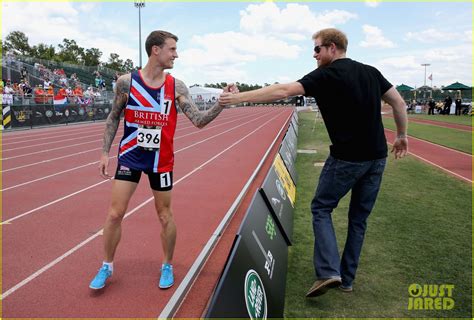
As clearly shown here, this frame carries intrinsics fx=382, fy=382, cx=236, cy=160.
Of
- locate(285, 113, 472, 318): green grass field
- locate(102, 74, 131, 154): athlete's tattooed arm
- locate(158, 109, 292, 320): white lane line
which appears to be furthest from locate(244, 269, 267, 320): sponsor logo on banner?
locate(102, 74, 131, 154): athlete's tattooed arm

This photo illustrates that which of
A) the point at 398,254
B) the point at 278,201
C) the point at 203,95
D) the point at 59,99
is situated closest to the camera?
the point at 398,254

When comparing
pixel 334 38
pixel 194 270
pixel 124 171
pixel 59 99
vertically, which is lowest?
pixel 194 270

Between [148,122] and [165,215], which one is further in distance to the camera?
[165,215]

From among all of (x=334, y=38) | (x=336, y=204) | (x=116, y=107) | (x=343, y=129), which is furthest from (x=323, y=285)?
(x=116, y=107)

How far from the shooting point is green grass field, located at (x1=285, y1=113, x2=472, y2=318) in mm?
3252

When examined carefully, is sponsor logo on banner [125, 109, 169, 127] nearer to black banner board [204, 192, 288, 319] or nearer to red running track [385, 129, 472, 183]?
black banner board [204, 192, 288, 319]

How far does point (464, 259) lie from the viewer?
417 centimetres

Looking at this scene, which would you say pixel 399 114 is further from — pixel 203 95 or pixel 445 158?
pixel 203 95

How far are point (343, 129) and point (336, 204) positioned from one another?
2.31 feet

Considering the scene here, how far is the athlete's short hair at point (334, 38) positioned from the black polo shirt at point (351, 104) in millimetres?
140

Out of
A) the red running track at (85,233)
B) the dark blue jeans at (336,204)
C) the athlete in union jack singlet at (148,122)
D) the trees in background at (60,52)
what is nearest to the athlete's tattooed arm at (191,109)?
the athlete in union jack singlet at (148,122)

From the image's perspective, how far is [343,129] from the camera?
3125 millimetres

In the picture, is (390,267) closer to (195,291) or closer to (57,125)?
(195,291)

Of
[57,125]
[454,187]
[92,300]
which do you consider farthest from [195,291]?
[57,125]
